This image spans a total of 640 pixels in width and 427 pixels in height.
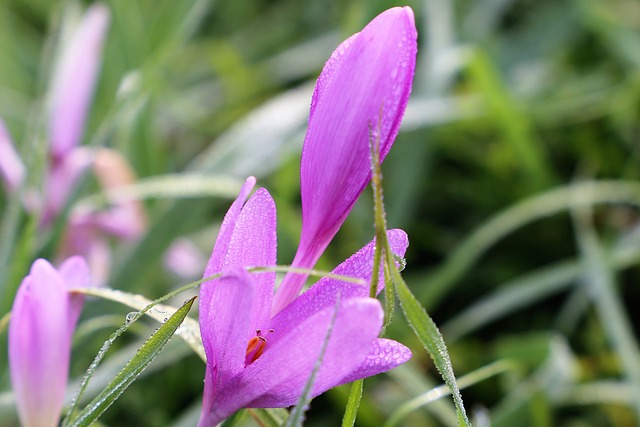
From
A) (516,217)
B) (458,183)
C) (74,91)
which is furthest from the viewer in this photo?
(458,183)

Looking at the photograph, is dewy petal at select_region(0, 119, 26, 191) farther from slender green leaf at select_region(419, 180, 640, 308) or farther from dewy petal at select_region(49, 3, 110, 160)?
slender green leaf at select_region(419, 180, 640, 308)

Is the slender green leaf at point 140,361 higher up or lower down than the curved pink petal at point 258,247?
lower down

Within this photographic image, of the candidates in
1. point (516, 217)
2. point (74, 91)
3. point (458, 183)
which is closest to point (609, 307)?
point (516, 217)

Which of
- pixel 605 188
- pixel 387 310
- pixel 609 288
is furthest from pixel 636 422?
pixel 387 310

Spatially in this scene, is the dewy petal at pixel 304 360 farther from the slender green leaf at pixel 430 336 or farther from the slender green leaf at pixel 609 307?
the slender green leaf at pixel 609 307

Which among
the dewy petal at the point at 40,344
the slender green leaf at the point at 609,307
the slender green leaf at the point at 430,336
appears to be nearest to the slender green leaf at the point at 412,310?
the slender green leaf at the point at 430,336

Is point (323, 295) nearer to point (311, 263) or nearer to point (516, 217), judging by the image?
point (311, 263)
